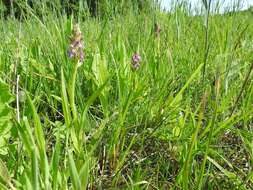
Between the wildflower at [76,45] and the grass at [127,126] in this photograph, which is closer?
the grass at [127,126]

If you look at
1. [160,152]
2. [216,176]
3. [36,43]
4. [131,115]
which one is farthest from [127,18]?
[216,176]

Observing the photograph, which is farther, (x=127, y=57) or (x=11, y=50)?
(x=11, y=50)

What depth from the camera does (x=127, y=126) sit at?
2.97ft

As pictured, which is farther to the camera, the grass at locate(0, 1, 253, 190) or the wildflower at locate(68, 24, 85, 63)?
the wildflower at locate(68, 24, 85, 63)

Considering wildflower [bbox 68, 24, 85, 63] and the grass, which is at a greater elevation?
wildflower [bbox 68, 24, 85, 63]

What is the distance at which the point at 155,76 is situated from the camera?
46.4 inches

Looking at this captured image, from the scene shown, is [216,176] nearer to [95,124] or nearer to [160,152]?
[160,152]

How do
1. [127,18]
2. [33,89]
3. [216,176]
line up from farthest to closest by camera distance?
[127,18]
[33,89]
[216,176]

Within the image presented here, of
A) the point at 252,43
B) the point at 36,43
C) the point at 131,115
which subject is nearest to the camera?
the point at 131,115

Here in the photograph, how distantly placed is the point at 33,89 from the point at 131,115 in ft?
1.20

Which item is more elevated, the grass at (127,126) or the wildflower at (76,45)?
the wildflower at (76,45)

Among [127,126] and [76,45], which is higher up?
[76,45]

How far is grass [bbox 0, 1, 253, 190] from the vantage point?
57 centimetres

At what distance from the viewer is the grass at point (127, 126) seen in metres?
0.57
